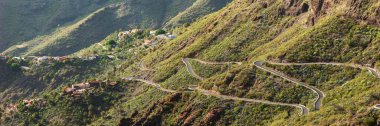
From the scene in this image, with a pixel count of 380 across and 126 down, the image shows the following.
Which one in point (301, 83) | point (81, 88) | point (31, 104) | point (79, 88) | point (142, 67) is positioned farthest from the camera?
point (142, 67)

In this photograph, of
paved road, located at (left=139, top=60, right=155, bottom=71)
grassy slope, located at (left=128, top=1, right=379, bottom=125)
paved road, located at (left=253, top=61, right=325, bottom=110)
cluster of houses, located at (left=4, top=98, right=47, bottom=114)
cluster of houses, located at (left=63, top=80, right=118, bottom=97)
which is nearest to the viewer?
grassy slope, located at (left=128, top=1, right=379, bottom=125)

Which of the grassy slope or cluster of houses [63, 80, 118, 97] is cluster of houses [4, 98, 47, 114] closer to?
cluster of houses [63, 80, 118, 97]

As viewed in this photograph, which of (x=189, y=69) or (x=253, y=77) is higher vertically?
(x=189, y=69)

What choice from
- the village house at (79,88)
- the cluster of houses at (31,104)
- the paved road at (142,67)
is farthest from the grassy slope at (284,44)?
the cluster of houses at (31,104)

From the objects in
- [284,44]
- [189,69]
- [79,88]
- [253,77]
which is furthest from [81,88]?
[284,44]

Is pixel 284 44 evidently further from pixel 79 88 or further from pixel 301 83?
pixel 79 88

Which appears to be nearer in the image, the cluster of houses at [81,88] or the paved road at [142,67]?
the cluster of houses at [81,88]

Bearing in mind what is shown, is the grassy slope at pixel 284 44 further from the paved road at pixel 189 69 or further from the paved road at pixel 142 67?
the paved road at pixel 142 67

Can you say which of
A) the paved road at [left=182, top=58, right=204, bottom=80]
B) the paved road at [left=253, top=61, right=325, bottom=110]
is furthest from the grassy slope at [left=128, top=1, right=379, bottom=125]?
the paved road at [left=253, top=61, right=325, bottom=110]
